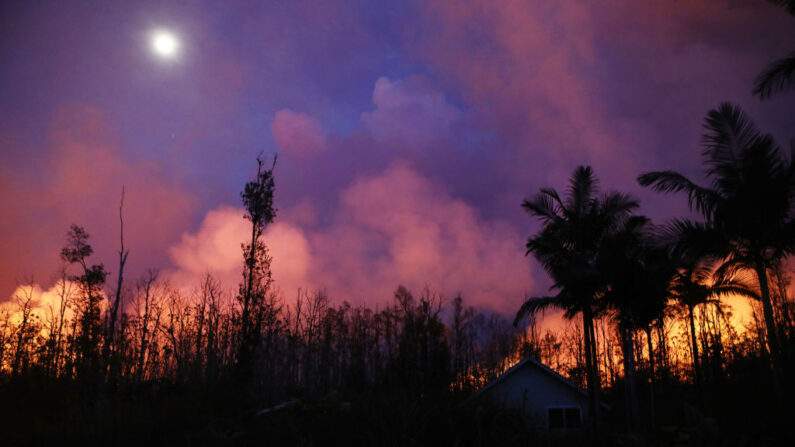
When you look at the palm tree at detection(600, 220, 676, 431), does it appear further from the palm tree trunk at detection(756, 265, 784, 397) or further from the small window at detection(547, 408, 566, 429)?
the palm tree trunk at detection(756, 265, 784, 397)

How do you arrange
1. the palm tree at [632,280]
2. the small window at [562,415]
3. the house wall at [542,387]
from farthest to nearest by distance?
the house wall at [542,387], the small window at [562,415], the palm tree at [632,280]

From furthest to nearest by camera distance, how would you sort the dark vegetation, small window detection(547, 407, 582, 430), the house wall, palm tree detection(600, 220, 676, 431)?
the house wall
small window detection(547, 407, 582, 430)
palm tree detection(600, 220, 676, 431)
the dark vegetation

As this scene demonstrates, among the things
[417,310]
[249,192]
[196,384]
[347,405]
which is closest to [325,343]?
[417,310]

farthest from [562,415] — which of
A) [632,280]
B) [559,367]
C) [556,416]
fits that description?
[559,367]

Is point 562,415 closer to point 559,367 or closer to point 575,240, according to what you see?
point 575,240

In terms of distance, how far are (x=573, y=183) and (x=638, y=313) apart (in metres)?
7.09

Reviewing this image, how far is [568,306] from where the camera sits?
21.4 metres

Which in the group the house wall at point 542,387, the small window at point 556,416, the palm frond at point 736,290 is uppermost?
the palm frond at point 736,290

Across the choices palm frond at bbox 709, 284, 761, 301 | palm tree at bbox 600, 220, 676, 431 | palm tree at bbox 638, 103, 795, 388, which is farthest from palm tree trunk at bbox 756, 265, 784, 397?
palm frond at bbox 709, 284, 761, 301

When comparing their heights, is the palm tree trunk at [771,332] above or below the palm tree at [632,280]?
below

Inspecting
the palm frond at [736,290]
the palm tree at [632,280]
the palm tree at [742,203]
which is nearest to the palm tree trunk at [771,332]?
the palm tree at [742,203]

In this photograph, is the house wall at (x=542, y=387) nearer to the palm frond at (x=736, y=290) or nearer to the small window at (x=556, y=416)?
the small window at (x=556, y=416)

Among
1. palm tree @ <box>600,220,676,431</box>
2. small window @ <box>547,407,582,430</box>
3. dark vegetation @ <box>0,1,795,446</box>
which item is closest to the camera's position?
dark vegetation @ <box>0,1,795,446</box>

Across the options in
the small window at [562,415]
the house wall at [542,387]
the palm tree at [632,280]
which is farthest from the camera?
the house wall at [542,387]
